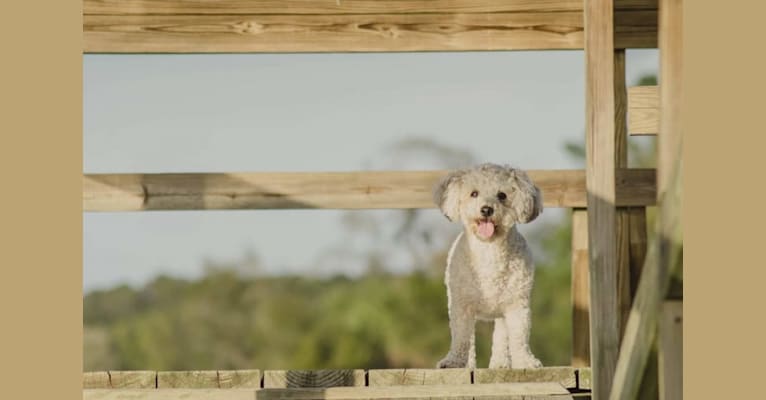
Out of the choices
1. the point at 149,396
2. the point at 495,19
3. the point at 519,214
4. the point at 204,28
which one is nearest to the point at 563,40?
the point at 495,19

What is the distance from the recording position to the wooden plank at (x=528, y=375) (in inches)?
143

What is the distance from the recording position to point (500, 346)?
15.3 feet

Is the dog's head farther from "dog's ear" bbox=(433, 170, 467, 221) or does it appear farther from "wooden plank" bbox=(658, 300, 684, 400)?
"wooden plank" bbox=(658, 300, 684, 400)

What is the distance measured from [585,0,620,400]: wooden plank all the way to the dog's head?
0.79 m

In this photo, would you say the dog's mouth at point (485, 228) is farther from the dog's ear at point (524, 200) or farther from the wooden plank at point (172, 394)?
the wooden plank at point (172, 394)

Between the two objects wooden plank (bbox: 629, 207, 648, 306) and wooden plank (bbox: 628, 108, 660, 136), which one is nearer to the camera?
wooden plank (bbox: 628, 108, 660, 136)

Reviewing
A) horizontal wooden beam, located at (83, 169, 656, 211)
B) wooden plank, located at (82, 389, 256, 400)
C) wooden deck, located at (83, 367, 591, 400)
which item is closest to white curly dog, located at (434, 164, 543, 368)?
horizontal wooden beam, located at (83, 169, 656, 211)

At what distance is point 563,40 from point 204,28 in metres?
1.64

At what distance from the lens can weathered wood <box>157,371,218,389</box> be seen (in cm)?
381

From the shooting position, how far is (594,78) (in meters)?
3.64

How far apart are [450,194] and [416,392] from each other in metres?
1.30

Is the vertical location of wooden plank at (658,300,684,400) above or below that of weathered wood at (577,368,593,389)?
above

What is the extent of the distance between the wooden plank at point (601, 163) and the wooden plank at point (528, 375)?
7.4 inches

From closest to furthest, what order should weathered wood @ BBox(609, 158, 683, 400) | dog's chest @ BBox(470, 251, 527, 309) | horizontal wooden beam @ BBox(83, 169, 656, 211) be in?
weathered wood @ BBox(609, 158, 683, 400) → dog's chest @ BBox(470, 251, 527, 309) → horizontal wooden beam @ BBox(83, 169, 656, 211)
